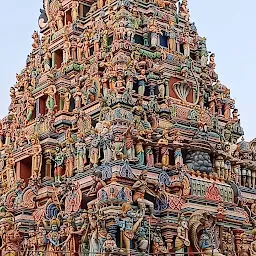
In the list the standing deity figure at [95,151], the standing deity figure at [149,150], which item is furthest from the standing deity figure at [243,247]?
the standing deity figure at [95,151]

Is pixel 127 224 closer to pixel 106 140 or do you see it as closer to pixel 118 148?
pixel 118 148

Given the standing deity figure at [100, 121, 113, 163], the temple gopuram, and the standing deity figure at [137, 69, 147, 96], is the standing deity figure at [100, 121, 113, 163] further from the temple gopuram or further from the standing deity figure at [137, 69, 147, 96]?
the standing deity figure at [137, 69, 147, 96]

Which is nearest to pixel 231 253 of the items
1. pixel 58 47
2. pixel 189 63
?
pixel 189 63

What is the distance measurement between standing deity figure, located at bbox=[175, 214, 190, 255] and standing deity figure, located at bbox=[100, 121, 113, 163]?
3.49m

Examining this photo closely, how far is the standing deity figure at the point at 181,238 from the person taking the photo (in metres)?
25.7

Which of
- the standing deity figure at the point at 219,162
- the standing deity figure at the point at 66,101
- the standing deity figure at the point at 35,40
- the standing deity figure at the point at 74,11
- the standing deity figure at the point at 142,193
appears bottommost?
the standing deity figure at the point at 142,193

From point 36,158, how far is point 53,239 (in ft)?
13.5

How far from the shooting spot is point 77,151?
28062mm

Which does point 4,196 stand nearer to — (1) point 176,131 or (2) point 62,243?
(2) point 62,243

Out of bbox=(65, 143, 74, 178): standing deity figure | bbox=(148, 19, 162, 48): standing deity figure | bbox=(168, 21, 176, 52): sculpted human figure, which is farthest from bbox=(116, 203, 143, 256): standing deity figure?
bbox=(168, 21, 176, 52): sculpted human figure

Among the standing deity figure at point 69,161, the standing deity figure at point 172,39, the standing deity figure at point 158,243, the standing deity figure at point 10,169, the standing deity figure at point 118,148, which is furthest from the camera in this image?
the standing deity figure at point 172,39

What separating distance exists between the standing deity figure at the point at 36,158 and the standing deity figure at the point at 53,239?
277 cm

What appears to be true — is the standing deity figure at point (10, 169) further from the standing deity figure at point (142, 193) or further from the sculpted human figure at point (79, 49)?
the standing deity figure at point (142, 193)

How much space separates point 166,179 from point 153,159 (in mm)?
1179
